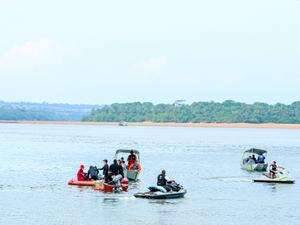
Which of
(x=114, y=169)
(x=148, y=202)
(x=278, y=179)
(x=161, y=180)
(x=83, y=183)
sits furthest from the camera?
(x=278, y=179)

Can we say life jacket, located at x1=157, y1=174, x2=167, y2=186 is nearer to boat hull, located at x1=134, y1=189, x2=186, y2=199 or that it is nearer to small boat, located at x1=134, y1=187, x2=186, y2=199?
small boat, located at x1=134, y1=187, x2=186, y2=199

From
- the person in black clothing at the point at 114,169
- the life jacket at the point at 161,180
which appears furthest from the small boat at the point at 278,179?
the life jacket at the point at 161,180

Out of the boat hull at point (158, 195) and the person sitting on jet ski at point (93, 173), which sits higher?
the person sitting on jet ski at point (93, 173)

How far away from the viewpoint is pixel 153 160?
107 metres

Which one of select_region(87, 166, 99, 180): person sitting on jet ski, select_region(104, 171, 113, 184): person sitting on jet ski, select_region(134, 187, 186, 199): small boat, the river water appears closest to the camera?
the river water

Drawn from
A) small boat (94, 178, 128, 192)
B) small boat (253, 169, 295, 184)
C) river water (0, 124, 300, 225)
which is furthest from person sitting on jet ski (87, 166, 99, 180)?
small boat (253, 169, 295, 184)

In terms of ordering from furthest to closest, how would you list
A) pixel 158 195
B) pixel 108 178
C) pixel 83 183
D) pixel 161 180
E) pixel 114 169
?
pixel 83 183 < pixel 114 169 < pixel 108 178 < pixel 161 180 < pixel 158 195

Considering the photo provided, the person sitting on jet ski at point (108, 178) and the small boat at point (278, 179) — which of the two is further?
the small boat at point (278, 179)

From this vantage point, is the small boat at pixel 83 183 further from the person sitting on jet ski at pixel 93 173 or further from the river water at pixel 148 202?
the river water at pixel 148 202

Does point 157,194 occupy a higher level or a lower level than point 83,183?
higher

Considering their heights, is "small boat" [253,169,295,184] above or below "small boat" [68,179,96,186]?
above

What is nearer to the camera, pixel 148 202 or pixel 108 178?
pixel 148 202

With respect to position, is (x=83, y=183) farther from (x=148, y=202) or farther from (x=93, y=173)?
(x=148, y=202)

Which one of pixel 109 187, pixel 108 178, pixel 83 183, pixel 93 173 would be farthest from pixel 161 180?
pixel 83 183
